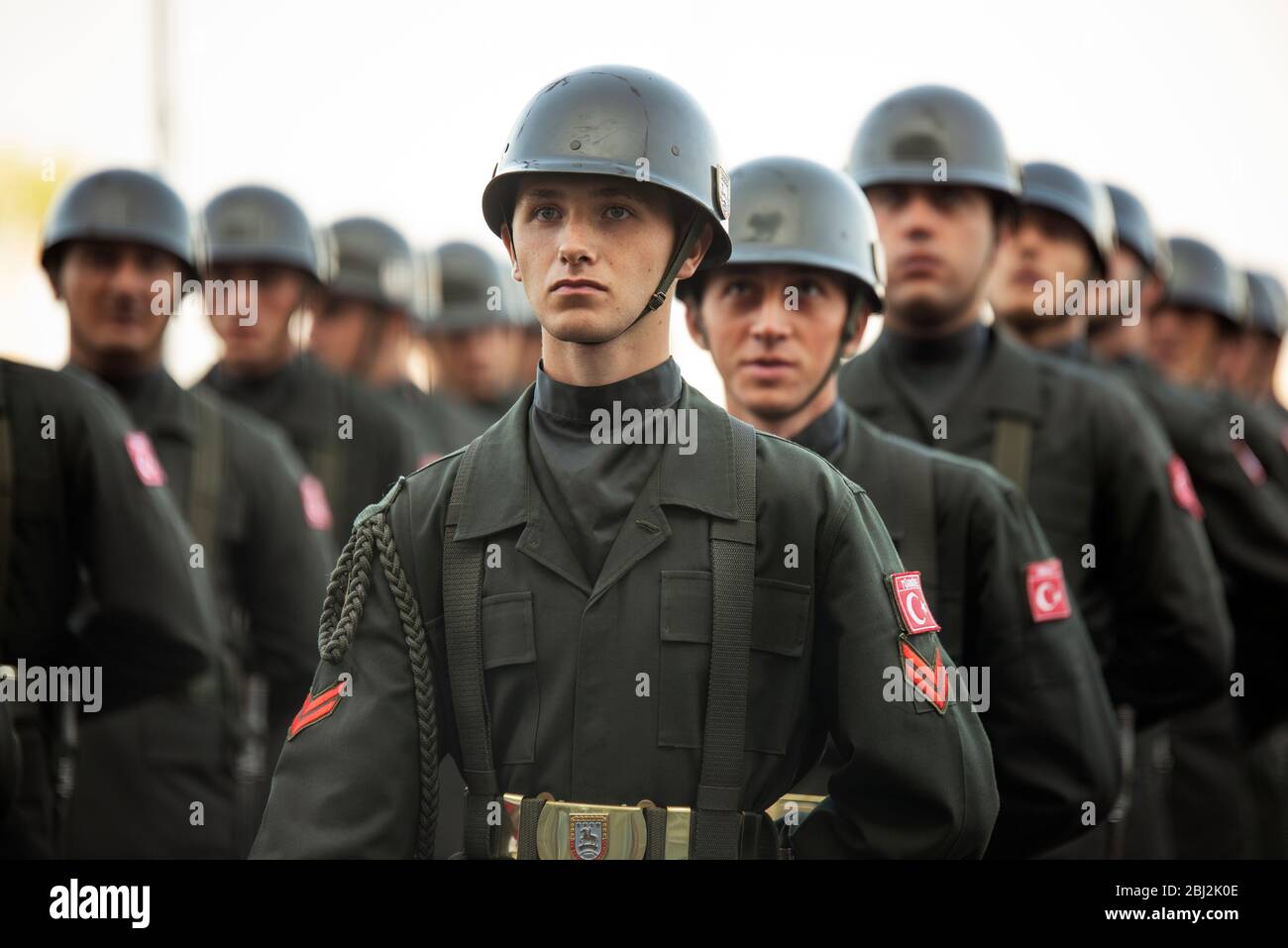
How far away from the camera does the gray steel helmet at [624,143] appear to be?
3.87 m

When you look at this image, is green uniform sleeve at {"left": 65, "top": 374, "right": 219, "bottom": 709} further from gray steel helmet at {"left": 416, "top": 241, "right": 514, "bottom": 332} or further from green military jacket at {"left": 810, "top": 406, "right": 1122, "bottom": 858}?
gray steel helmet at {"left": 416, "top": 241, "right": 514, "bottom": 332}

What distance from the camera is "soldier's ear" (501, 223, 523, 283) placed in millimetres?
3957

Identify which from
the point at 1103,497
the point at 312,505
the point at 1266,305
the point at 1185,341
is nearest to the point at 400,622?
the point at 1103,497

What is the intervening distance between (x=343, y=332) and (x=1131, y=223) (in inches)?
195

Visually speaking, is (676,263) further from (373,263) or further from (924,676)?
(373,263)

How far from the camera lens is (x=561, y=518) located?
3.86 m

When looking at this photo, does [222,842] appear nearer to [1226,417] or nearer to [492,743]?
[492,743]

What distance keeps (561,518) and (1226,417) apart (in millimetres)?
5832

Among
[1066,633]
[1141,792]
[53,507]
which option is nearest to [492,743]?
[1066,633]

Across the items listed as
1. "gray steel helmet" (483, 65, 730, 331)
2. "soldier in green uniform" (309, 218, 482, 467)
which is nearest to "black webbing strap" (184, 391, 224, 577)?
"gray steel helmet" (483, 65, 730, 331)

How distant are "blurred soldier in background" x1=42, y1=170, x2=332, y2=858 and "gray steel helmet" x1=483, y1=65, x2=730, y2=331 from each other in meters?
3.30

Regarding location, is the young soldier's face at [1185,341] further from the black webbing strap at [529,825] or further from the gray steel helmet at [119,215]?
the black webbing strap at [529,825]

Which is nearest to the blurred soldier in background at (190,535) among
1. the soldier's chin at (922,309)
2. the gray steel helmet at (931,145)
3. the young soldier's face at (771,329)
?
the young soldier's face at (771,329)

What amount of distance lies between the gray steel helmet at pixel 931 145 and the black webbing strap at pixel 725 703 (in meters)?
2.94
